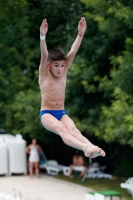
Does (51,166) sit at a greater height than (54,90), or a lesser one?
lesser

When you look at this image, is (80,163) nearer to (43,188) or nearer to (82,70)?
(43,188)

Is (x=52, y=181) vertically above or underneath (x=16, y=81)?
underneath

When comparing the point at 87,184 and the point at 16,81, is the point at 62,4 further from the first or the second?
the point at 87,184

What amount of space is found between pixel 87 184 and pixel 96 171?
1.45m

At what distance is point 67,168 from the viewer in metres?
20.9

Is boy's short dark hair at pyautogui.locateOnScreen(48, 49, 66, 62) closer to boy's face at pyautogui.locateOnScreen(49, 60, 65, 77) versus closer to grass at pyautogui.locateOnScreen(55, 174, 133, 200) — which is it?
boy's face at pyautogui.locateOnScreen(49, 60, 65, 77)

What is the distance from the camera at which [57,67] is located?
8.02 m

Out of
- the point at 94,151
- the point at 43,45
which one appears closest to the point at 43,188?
the point at 43,45

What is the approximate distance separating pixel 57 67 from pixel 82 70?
9.08 metres

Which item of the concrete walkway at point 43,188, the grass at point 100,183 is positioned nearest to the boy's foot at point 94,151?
the concrete walkway at point 43,188

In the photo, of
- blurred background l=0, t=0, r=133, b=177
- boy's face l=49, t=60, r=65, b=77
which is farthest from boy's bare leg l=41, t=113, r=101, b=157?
blurred background l=0, t=0, r=133, b=177

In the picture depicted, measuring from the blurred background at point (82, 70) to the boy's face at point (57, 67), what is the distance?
19.4 feet

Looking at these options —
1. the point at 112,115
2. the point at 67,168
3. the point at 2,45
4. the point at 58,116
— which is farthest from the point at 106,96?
the point at 58,116

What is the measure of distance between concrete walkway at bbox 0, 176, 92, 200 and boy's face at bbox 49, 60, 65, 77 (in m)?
8.67
